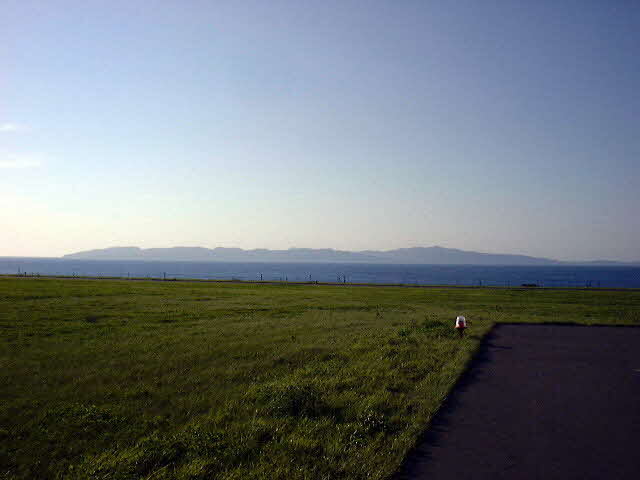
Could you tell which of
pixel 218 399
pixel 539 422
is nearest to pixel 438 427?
pixel 539 422

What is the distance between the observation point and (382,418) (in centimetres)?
787

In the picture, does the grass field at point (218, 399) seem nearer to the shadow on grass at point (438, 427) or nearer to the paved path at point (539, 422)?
the shadow on grass at point (438, 427)

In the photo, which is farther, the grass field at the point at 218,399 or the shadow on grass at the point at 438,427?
the grass field at the point at 218,399

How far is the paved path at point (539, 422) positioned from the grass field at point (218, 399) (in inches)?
22.9

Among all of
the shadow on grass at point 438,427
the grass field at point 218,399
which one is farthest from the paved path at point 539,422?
the grass field at point 218,399

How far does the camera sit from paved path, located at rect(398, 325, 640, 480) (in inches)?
243

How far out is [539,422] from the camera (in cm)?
802

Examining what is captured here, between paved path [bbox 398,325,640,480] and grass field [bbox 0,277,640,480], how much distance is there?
1.91 ft

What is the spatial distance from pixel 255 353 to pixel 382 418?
7.31 m

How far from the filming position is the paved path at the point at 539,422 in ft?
20.2

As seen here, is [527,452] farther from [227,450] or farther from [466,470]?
[227,450]

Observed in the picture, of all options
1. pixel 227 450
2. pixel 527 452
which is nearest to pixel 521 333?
pixel 527 452

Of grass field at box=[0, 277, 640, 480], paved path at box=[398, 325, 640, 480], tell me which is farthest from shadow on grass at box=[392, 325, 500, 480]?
grass field at box=[0, 277, 640, 480]

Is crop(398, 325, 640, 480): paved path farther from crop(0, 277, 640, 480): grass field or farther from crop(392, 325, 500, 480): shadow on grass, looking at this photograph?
crop(0, 277, 640, 480): grass field
